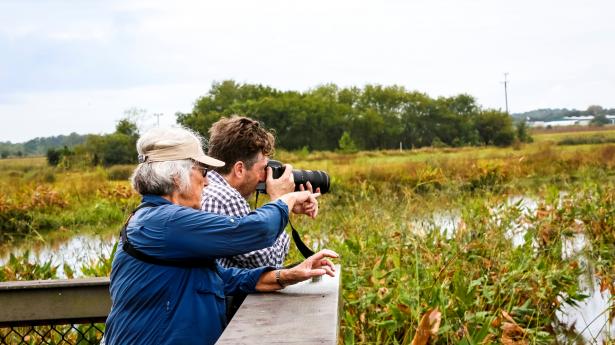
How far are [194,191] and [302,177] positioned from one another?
58 cm

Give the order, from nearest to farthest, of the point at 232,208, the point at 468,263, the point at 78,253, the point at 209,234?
the point at 209,234, the point at 232,208, the point at 468,263, the point at 78,253

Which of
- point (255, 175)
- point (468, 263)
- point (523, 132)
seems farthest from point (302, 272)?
point (523, 132)

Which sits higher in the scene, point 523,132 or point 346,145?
point 346,145

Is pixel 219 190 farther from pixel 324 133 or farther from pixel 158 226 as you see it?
pixel 324 133

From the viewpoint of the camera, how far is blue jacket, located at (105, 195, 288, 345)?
5.65ft

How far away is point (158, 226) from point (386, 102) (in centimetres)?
6395

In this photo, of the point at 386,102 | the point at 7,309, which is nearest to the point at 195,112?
the point at 386,102

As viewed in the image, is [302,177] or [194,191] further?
[302,177]

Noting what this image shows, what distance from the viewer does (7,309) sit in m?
2.59

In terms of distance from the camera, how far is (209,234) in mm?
1711

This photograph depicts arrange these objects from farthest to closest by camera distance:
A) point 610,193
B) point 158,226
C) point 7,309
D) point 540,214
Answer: point 610,193 → point 540,214 → point 7,309 → point 158,226

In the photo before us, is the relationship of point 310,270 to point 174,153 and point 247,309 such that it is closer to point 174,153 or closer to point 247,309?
point 247,309

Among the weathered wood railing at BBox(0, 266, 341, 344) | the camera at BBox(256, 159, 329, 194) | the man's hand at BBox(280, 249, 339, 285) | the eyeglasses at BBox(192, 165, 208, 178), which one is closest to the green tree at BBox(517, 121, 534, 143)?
the camera at BBox(256, 159, 329, 194)

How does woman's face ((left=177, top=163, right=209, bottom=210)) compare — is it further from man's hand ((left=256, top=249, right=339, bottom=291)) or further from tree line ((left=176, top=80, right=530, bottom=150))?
tree line ((left=176, top=80, right=530, bottom=150))
